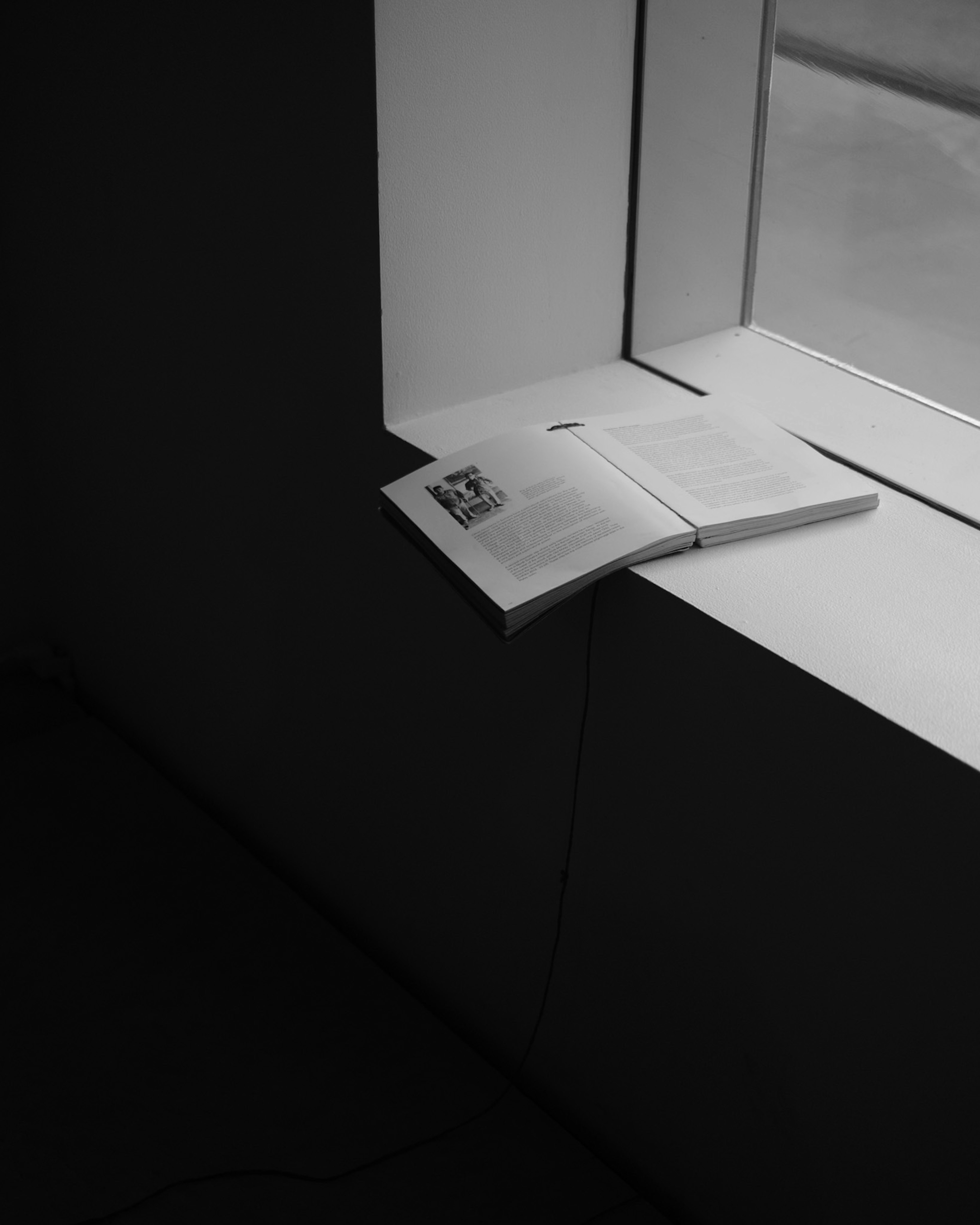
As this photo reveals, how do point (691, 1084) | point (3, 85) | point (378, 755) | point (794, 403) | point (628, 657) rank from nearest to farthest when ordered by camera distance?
1. point (628, 657)
2. point (691, 1084)
3. point (794, 403)
4. point (378, 755)
5. point (3, 85)

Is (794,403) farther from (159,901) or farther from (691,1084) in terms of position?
(159,901)

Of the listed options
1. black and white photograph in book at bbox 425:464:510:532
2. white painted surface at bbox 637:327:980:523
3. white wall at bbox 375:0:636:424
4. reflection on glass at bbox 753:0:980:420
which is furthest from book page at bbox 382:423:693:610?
reflection on glass at bbox 753:0:980:420

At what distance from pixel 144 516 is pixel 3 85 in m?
0.67

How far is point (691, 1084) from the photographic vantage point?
147 cm

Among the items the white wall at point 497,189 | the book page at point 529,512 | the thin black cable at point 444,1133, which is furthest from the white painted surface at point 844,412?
the thin black cable at point 444,1133

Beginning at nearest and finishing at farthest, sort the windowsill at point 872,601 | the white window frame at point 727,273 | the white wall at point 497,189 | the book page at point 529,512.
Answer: the windowsill at point 872,601, the book page at point 529,512, the white wall at point 497,189, the white window frame at point 727,273

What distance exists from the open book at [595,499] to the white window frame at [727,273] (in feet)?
0.36

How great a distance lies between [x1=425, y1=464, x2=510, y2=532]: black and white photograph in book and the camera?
52.9 inches

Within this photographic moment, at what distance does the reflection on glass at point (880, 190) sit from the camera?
146 cm

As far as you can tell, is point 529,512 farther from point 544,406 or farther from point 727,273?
point 727,273

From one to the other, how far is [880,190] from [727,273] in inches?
8.6

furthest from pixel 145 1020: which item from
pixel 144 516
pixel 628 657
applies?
pixel 628 657

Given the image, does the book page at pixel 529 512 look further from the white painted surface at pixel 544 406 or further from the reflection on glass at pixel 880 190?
the reflection on glass at pixel 880 190

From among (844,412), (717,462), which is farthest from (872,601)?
(844,412)
